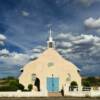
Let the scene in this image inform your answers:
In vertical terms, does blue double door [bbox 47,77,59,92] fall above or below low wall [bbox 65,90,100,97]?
above

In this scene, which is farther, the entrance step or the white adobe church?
the white adobe church

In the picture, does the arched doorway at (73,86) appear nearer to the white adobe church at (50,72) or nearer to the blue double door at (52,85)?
the white adobe church at (50,72)

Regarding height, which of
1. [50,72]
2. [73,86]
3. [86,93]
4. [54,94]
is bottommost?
[86,93]

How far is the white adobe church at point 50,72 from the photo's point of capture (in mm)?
52406

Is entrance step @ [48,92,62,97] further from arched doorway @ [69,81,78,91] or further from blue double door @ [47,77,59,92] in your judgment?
blue double door @ [47,77,59,92]

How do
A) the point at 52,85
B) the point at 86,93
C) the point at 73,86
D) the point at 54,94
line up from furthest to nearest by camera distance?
the point at 52,85, the point at 73,86, the point at 54,94, the point at 86,93

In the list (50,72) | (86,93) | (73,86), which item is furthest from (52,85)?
(86,93)

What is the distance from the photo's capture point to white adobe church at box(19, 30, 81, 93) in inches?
2063

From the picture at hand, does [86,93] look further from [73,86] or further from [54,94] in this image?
[73,86]

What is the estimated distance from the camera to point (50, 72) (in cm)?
5288

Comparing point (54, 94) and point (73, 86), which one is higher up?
point (73, 86)

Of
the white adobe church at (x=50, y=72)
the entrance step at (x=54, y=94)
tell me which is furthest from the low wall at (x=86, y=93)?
the white adobe church at (x=50, y=72)

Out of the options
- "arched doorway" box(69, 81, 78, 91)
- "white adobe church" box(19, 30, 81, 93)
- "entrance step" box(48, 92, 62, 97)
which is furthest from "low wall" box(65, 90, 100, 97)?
"white adobe church" box(19, 30, 81, 93)

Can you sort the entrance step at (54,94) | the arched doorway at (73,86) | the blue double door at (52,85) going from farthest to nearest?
the blue double door at (52,85) → the arched doorway at (73,86) → the entrance step at (54,94)
